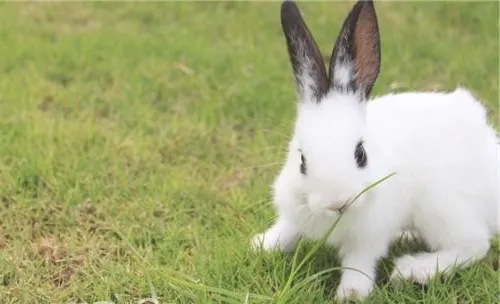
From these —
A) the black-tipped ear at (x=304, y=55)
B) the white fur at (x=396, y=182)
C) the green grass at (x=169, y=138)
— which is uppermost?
the black-tipped ear at (x=304, y=55)

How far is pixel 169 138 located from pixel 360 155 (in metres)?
1.54

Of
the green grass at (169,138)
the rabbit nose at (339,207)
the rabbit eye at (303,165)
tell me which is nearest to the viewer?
the rabbit nose at (339,207)

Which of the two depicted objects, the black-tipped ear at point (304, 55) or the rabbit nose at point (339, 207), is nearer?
the rabbit nose at point (339, 207)

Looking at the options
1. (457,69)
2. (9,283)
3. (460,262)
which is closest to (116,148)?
(9,283)

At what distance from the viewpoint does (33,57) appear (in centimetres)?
463

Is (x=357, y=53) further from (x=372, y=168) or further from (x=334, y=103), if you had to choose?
(x=372, y=168)

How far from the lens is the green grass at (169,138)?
3047 mm

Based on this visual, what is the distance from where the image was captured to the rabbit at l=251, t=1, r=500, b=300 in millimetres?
2668

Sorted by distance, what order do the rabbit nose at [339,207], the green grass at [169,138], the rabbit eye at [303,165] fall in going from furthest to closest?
the green grass at [169,138]
the rabbit eye at [303,165]
the rabbit nose at [339,207]

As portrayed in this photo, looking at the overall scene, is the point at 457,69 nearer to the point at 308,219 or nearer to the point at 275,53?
the point at 275,53

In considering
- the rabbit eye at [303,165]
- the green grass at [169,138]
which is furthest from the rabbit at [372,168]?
the green grass at [169,138]

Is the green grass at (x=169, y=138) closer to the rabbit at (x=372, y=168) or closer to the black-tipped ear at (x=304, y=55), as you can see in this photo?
the rabbit at (x=372, y=168)

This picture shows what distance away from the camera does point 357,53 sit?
9.24 ft

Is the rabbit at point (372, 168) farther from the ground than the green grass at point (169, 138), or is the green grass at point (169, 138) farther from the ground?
the rabbit at point (372, 168)
